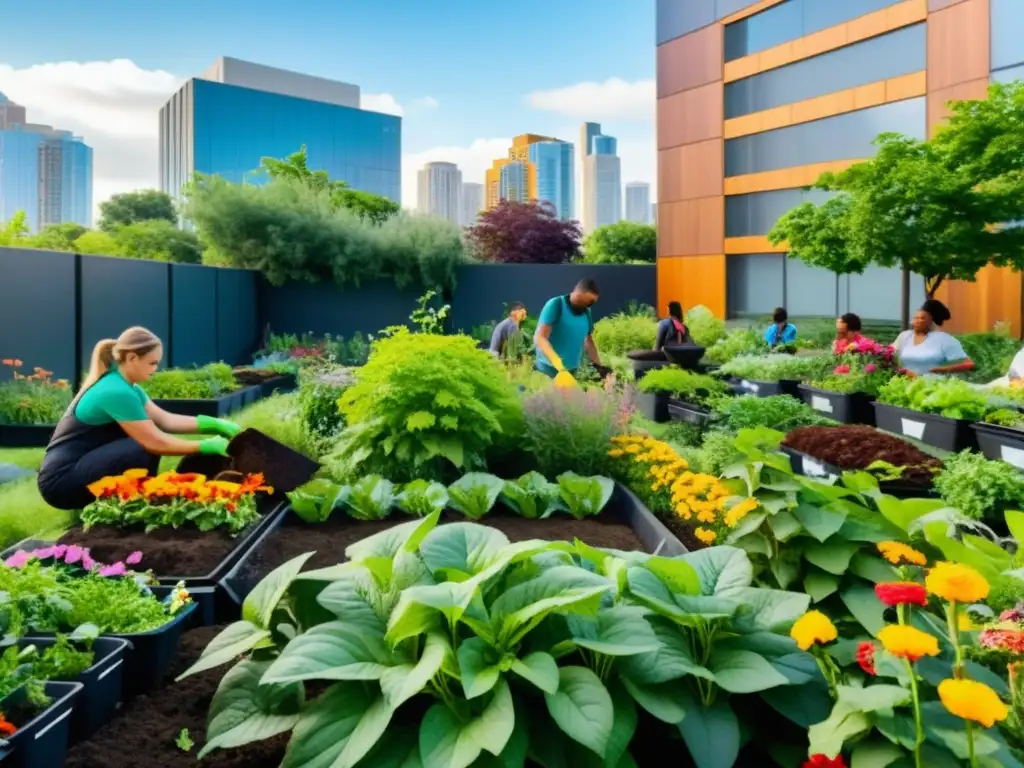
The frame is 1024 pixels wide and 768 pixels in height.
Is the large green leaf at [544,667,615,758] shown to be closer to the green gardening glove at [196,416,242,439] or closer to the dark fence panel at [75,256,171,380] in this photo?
the green gardening glove at [196,416,242,439]

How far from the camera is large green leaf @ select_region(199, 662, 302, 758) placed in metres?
1.79

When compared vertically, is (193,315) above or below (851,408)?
above

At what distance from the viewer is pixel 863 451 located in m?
5.15

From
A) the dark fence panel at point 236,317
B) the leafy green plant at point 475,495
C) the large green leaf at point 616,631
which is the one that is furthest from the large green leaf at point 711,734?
the dark fence panel at point 236,317

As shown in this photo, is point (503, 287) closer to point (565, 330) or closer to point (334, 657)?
point (565, 330)

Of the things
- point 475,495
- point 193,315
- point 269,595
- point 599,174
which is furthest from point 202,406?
point 599,174

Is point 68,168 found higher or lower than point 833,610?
higher

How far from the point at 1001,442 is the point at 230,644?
5188 millimetres

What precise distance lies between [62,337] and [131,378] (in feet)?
19.5

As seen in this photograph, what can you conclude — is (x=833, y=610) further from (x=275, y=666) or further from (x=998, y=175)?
(x=998, y=175)

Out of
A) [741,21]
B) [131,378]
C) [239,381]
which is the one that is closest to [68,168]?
[741,21]

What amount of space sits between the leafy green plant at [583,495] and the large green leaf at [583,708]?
9.13 ft

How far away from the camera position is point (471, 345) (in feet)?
18.0

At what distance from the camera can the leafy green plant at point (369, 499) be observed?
14.3 feet
